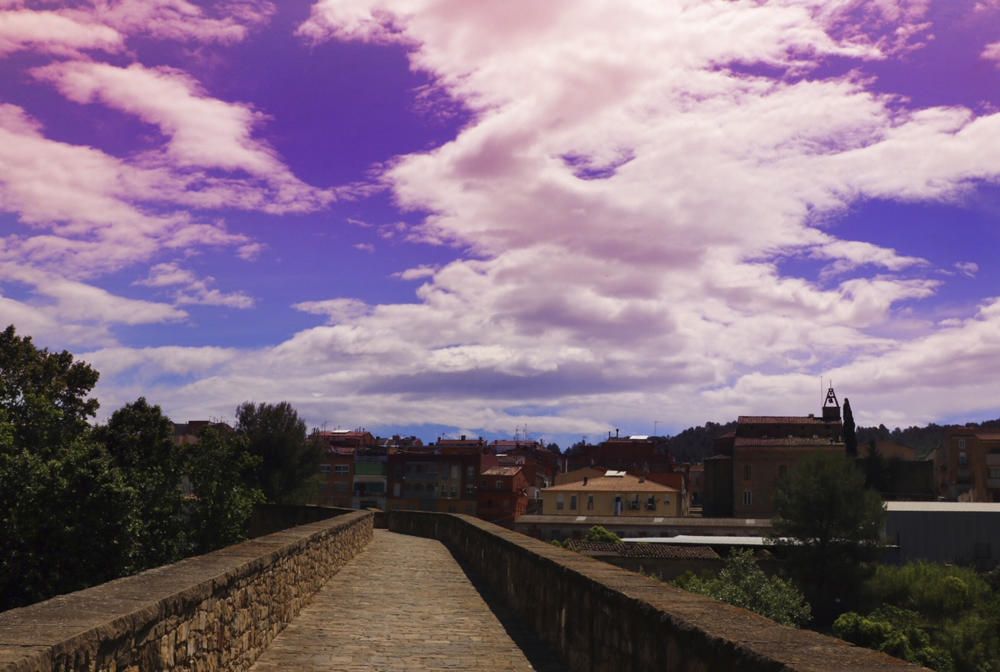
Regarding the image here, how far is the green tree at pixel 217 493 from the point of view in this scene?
1543 inches

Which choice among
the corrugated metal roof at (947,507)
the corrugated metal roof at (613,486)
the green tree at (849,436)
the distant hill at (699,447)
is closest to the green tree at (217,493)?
the corrugated metal roof at (613,486)

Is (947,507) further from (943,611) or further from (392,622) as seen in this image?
(392,622)

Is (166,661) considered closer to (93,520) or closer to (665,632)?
(665,632)

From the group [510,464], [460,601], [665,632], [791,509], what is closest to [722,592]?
[791,509]

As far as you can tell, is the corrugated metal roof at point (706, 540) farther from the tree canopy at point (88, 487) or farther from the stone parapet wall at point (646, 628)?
the stone parapet wall at point (646, 628)

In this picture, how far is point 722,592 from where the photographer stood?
44312 millimetres

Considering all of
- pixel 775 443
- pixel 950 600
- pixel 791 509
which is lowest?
pixel 950 600

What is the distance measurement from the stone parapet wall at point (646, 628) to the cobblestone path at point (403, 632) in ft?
1.36

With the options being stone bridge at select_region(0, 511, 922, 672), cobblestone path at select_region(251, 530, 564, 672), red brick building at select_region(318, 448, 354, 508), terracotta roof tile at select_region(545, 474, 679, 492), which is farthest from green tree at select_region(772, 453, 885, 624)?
cobblestone path at select_region(251, 530, 564, 672)

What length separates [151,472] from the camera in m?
37.8

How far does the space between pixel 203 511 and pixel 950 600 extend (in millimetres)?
38842

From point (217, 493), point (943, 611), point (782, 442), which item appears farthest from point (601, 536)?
point (217, 493)

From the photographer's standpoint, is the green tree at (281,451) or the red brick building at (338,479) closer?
the green tree at (281,451)

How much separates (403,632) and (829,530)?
5854cm
